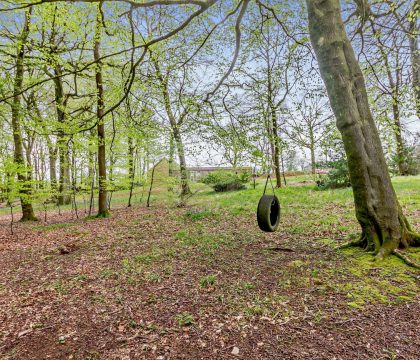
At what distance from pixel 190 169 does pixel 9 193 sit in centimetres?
589

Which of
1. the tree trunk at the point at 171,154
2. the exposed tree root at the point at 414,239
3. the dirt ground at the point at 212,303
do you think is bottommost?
the dirt ground at the point at 212,303

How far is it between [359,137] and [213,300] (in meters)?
2.88

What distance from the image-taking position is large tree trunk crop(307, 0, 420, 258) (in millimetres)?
3598

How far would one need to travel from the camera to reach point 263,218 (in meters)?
3.70

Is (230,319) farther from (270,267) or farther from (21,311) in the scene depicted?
(21,311)

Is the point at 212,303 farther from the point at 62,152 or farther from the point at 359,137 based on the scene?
the point at 62,152

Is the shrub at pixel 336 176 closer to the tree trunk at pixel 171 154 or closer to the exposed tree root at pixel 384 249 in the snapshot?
the tree trunk at pixel 171 154

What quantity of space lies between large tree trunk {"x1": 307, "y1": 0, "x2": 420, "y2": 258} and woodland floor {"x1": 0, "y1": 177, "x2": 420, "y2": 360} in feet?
1.26

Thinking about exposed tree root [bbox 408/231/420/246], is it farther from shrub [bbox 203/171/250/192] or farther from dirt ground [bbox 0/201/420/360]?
shrub [bbox 203/171/250/192]

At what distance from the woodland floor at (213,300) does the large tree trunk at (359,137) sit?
38 centimetres

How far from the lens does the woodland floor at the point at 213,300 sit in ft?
7.42

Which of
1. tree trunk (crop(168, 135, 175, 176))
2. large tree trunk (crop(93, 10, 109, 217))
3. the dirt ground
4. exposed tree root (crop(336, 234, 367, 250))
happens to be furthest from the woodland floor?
tree trunk (crop(168, 135, 175, 176))

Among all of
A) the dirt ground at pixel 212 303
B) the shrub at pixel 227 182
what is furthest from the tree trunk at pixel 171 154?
the dirt ground at pixel 212 303

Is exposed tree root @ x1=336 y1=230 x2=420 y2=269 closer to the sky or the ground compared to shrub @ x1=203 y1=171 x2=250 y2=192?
closer to the ground
